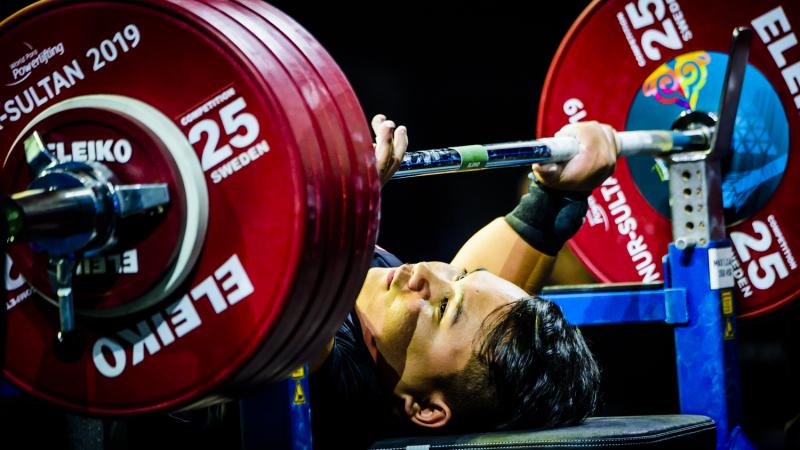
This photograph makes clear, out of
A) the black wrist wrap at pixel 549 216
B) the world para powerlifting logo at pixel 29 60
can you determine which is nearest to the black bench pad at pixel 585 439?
the black wrist wrap at pixel 549 216

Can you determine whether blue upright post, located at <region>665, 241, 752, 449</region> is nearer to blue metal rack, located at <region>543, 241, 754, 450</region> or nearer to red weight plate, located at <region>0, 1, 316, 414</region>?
blue metal rack, located at <region>543, 241, 754, 450</region>

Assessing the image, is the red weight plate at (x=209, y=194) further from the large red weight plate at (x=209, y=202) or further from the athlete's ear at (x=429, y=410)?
the athlete's ear at (x=429, y=410)

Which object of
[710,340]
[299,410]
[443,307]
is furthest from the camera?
[710,340]

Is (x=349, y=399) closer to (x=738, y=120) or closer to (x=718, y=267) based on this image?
(x=718, y=267)

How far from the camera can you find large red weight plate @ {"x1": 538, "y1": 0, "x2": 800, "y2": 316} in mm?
2363

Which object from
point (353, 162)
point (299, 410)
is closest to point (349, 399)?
point (299, 410)

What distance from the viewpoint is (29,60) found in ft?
4.16

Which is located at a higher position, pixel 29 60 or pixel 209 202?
pixel 29 60

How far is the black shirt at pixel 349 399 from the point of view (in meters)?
1.73

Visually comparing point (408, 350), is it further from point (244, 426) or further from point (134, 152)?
point (134, 152)

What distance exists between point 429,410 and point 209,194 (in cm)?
90

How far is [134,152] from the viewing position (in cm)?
119

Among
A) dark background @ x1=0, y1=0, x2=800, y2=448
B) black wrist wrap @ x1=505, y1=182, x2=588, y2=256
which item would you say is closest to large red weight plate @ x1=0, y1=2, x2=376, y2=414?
black wrist wrap @ x1=505, y1=182, x2=588, y2=256

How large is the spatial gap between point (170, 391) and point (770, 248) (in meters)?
1.66
